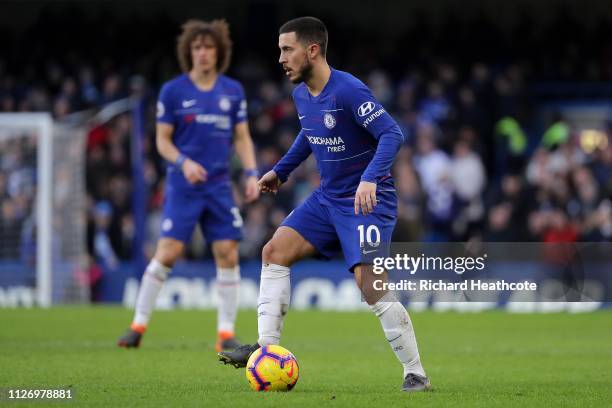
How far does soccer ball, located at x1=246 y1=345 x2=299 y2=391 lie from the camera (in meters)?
Result: 6.86

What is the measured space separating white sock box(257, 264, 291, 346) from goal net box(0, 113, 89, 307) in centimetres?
1035

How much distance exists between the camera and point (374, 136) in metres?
6.88

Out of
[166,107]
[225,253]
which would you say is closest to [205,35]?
[166,107]

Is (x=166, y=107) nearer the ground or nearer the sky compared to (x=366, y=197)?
nearer the sky

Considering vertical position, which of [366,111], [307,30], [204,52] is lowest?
[366,111]

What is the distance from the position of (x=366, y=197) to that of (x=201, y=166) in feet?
12.8

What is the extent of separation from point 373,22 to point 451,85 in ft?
11.6

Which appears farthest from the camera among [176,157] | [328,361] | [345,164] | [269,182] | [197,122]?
[197,122]

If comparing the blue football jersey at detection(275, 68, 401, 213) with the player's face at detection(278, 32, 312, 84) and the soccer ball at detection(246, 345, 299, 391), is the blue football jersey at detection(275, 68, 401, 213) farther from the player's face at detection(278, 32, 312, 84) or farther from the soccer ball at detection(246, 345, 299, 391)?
the soccer ball at detection(246, 345, 299, 391)

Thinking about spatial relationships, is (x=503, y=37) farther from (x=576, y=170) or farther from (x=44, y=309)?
(x=44, y=309)

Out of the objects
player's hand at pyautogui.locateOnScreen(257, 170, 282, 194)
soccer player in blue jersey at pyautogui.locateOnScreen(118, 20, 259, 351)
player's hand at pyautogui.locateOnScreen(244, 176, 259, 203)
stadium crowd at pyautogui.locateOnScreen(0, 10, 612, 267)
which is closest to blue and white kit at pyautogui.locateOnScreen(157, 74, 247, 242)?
soccer player in blue jersey at pyautogui.locateOnScreen(118, 20, 259, 351)

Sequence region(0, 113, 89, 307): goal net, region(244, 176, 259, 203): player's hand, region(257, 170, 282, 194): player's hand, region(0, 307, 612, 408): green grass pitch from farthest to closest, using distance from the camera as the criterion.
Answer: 1. region(0, 113, 89, 307): goal net
2. region(244, 176, 259, 203): player's hand
3. region(257, 170, 282, 194): player's hand
4. region(0, 307, 612, 408): green grass pitch

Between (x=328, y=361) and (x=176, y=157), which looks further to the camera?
(x=176, y=157)

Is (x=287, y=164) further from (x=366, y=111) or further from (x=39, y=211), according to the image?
(x=39, y=211)
